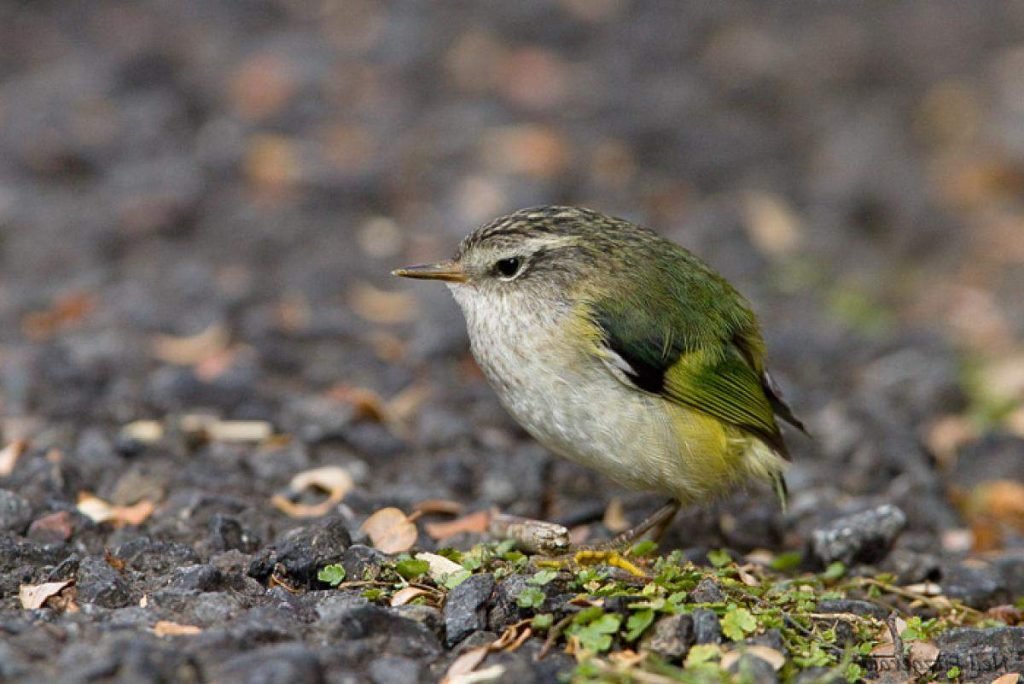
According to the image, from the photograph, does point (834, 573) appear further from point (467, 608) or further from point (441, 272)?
point (441, 272)

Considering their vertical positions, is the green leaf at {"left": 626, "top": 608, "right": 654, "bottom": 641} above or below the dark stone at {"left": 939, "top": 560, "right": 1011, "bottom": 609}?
below

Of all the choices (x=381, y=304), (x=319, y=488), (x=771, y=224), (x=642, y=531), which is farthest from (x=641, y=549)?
(x=771, y=224)

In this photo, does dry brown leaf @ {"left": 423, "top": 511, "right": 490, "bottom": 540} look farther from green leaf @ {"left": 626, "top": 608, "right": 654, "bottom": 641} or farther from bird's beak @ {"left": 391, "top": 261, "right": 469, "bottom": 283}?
green leaf @ {"left": 626, "top": 608, "right": 654, "bottom": 641}

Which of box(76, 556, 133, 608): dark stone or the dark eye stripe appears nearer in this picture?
box(76, 556, 133, 608): dark stone

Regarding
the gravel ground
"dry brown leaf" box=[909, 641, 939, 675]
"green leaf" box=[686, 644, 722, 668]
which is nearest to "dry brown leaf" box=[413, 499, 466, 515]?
the gravel ground

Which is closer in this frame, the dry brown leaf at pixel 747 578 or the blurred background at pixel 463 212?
the dry brown leaf at pixel 747 578

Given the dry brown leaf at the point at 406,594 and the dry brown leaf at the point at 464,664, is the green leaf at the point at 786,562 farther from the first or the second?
the dry brown leaf at the point at 464,664

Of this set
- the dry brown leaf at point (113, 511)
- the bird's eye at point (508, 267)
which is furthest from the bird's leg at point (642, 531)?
the dry brown leaf at point (113, 511)
